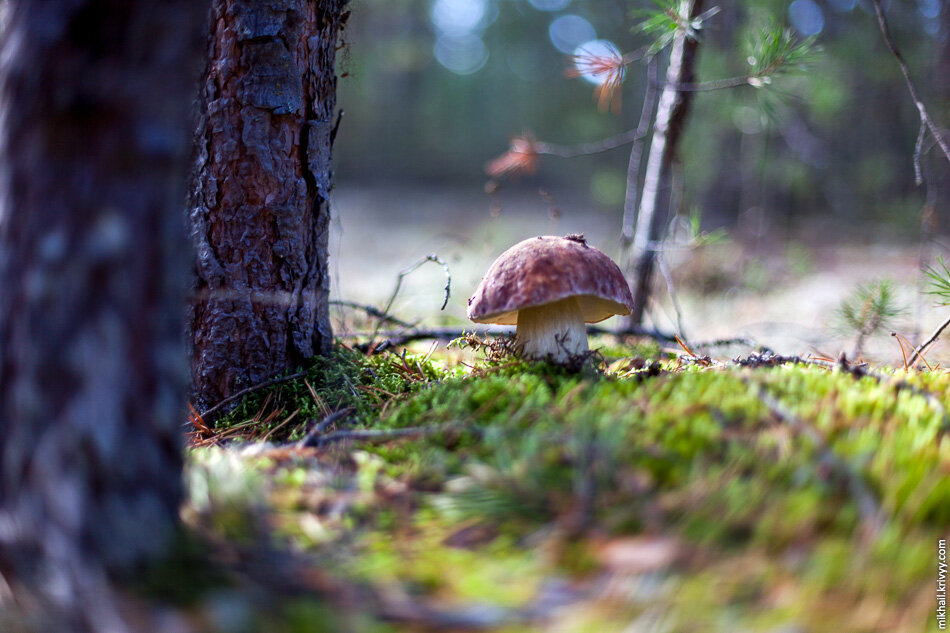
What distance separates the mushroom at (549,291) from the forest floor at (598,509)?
20cm

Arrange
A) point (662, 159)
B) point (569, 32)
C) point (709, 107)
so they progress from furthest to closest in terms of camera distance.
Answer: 1. point (569, 32)
2. point (709, 107)
3. point (662, 159)

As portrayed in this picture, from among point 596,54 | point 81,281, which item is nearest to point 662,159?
point 596,54

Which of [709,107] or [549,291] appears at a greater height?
[709,107]

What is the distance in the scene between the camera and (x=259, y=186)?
1.83 metres

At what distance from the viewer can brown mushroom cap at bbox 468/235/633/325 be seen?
1.60m

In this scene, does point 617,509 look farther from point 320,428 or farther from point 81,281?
point 81,281

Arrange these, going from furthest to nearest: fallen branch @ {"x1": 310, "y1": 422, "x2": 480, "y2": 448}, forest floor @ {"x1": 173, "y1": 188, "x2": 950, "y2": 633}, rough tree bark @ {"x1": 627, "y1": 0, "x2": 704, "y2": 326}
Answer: rough tree bark @ {"x1": 627, "y1": 0, "x2": 704, "y2": 326} → fallen branch @ {"x1": 310, "y1": 422, "x2": 480, "y2": 448} → forest floor @ {"x1": 173, "y1": 188, "x2": 950, "y2": 633}

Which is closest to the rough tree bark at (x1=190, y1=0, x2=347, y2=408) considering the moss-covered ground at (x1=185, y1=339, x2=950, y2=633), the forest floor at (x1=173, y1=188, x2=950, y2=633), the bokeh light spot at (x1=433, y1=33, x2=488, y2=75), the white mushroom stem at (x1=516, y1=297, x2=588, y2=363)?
the forest floor at (x1=173, y1=188, x2=950, y2=633)

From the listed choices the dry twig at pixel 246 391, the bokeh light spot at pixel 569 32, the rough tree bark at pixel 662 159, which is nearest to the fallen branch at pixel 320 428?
the dry twig at pixel 246 391

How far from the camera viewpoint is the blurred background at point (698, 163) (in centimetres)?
484

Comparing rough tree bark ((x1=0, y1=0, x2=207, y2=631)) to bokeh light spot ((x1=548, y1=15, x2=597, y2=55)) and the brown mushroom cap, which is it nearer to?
the brown mushroom cap

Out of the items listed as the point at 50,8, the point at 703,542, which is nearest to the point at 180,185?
the point at 50,8

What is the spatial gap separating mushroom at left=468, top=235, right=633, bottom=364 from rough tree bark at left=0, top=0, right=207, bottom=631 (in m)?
0.95

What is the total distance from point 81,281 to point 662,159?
3152 millimetres
